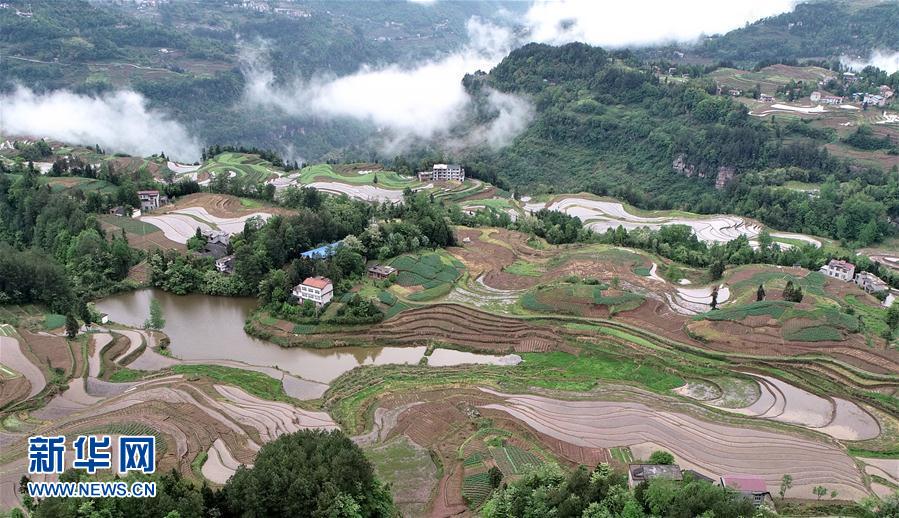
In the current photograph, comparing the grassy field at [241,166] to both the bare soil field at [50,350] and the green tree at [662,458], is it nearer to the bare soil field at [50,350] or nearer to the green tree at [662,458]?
the bare soil field at [50,350]

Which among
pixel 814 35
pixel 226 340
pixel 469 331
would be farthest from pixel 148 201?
pixel 814 35

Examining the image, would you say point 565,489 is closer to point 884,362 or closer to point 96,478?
point 96,478

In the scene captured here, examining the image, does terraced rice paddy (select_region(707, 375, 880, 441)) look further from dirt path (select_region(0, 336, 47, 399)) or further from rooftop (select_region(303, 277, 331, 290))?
dirt path (select_region(0, 336, 47, 399))

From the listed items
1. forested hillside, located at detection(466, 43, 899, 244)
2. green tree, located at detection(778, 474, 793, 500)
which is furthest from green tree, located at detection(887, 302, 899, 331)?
forested hillside, located at detection(466, 43, 899, 244)

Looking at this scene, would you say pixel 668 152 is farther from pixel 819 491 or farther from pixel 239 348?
pixel 819 491

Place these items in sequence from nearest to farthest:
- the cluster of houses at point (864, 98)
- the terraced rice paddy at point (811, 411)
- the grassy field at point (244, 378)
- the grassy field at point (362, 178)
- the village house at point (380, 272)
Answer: the terraced rice paddy at point (811, 411)
the grassy field at point (244, 378)
the village house at point (380, 272)
the grassy field at point (362, 178)
the cluster of houses at point (864, 98)

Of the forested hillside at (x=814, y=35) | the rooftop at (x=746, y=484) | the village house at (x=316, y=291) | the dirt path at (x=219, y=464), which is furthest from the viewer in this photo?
the forested hillside at (x=814, y=35)

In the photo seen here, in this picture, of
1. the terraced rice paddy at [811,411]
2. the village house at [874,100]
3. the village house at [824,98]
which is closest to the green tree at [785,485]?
the terraced rice paddy at [811,411]

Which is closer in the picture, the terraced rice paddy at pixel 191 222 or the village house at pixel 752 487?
the village house at pixel 752 487
